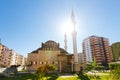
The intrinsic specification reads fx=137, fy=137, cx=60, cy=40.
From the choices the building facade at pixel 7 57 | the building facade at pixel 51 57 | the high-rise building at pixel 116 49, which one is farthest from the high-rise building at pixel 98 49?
the building facade at pixel 51 57

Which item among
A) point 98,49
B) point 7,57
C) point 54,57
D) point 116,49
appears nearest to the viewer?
point 54,57

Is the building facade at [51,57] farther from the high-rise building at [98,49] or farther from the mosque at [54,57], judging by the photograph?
the high-rise building at [98,49]

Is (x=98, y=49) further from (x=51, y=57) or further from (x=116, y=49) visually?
(x=51, y=57)

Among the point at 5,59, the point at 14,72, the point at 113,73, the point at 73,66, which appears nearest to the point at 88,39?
the point at 5,59

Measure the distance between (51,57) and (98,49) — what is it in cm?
5734

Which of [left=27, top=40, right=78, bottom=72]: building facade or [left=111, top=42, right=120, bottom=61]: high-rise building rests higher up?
[left=111, top=42, right=120, bottom=61]: high-rise building

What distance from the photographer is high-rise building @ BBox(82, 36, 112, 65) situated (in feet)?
298

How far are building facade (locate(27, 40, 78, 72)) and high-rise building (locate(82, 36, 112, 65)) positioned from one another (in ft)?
169

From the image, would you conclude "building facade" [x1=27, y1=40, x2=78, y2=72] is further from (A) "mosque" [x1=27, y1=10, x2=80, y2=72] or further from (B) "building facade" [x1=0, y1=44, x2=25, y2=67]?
(B) "building facade" [x1=0, y1=44, x2=25, y2=67]

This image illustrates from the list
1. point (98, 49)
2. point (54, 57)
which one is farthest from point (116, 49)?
point (54, 57)

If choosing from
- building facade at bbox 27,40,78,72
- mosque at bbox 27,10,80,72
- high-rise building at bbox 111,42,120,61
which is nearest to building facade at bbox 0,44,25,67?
building facade at bbox 27,40,78,72

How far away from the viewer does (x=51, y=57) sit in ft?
143

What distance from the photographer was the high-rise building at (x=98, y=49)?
298 feet

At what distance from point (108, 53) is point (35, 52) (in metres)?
63.4
